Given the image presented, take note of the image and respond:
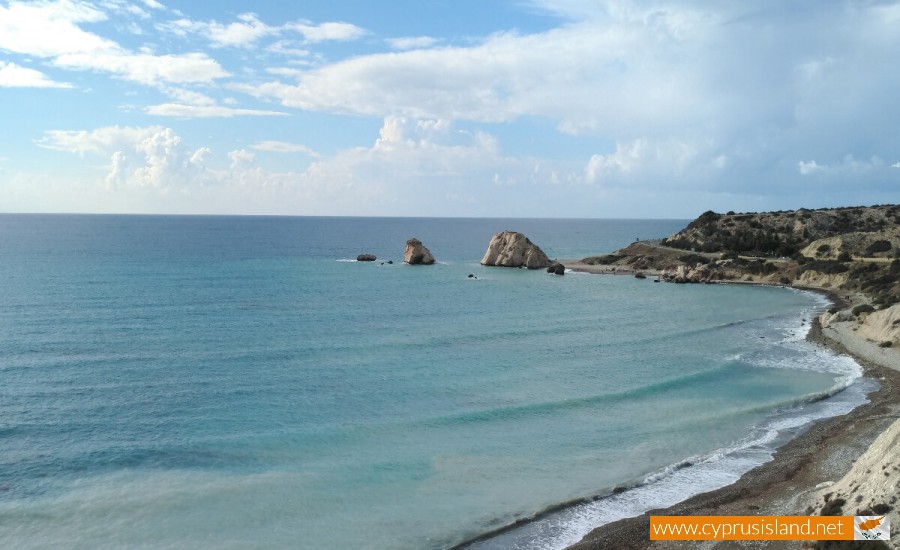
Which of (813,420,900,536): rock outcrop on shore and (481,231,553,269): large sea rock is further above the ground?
(481,231,553,269): large sea rock

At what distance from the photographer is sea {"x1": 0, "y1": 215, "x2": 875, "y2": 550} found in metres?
22.2

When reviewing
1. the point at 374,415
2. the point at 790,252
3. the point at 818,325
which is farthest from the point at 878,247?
the point at 374,415

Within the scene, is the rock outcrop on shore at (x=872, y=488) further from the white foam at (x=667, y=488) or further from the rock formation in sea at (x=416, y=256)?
the rock formation in sea at (x=416, y=256)

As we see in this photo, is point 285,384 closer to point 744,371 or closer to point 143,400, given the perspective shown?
point 143,400

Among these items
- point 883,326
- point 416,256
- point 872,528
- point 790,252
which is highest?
point 790,252

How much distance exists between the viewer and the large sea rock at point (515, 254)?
120 m

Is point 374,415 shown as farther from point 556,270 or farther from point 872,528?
point 556,270

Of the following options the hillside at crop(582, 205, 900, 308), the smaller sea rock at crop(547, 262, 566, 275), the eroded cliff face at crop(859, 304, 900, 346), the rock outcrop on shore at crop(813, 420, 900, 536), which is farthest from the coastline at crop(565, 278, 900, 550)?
the smaller sea rock at crop(547, 262, 566, 275)

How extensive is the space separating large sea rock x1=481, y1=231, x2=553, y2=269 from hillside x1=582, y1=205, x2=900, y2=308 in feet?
45.4

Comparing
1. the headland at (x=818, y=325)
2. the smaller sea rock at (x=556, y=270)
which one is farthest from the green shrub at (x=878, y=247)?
the smaller sea rock at (x=556, y=270)

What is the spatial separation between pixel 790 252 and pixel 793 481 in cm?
9875

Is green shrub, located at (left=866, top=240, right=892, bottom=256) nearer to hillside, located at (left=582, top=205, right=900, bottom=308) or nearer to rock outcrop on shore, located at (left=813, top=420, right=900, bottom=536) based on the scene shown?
hillside, located at (left=582, top=205, right=900, bottom=308)

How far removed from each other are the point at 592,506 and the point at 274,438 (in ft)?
46.9

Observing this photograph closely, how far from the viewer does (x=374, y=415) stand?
3256 centimetres
